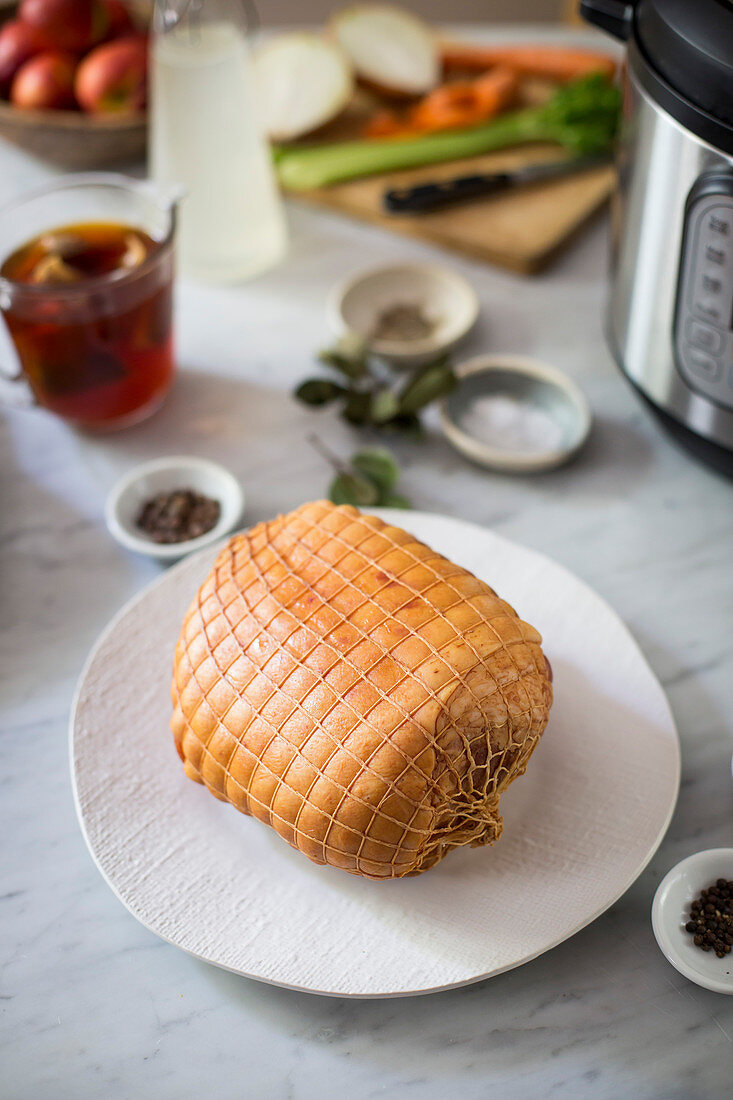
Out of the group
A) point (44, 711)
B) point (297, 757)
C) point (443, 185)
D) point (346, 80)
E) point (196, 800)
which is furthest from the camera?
point (346, 80)

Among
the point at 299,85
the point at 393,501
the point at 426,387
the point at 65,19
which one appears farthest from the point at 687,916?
the point at 65,19

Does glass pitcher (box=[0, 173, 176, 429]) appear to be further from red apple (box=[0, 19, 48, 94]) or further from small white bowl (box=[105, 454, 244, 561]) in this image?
red apple (box=[0, 19, 48, 94])

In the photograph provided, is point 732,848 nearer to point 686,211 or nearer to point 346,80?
point 686,211

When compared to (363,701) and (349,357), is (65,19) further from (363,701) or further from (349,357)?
(363,701)

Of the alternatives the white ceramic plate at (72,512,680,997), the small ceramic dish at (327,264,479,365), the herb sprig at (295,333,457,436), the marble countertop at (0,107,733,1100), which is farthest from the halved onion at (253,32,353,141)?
the white ceramic plate at (72,512,680,997)

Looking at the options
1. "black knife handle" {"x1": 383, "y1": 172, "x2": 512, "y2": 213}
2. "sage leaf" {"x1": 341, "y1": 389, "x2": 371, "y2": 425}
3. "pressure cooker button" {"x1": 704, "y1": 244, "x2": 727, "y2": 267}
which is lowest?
"sage leaf" {"x1": 341, "y1": 389, "x2": 371, "y2": 425}

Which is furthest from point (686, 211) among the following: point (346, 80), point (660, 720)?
point (346, 80)

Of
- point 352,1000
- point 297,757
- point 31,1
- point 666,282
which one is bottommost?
point 352,1000
